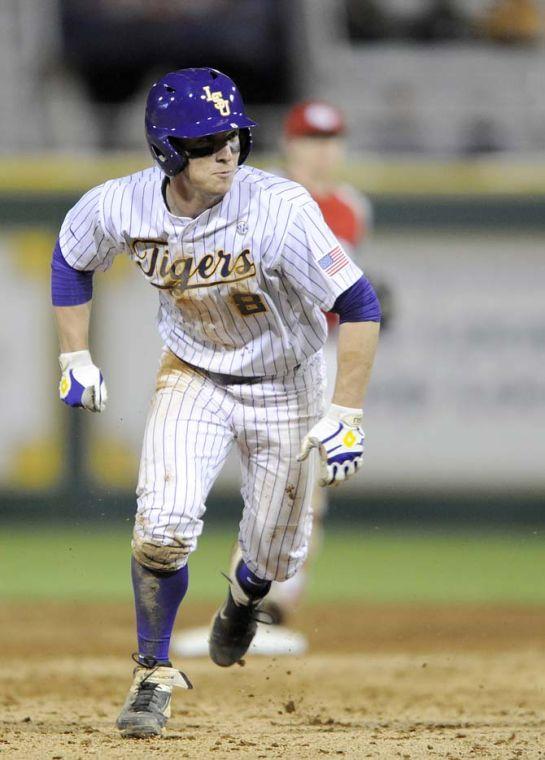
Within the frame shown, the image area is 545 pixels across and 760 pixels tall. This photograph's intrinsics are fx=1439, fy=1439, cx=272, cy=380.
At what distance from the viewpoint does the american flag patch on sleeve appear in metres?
4.25

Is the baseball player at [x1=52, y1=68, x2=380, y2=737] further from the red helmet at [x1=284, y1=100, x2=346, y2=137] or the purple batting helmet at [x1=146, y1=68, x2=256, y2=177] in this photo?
the red helmet at [x1=284, y1=100, x2=346, y2=137]

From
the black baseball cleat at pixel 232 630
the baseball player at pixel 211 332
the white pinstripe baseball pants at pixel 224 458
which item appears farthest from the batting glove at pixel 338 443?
the black baseball cleat at pixel 232 630

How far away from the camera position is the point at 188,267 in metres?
4.34

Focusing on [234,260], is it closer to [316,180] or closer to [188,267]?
[188,267]

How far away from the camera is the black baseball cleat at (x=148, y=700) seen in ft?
14.2

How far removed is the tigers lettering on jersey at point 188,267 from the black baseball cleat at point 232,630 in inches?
54.0

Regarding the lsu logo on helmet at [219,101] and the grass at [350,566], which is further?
the grass at [350,566]

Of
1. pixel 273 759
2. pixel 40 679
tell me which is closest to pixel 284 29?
pixel 40 679

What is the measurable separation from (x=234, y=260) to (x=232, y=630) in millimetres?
1584

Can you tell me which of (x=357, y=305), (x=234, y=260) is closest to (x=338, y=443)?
(x=357, y=305)

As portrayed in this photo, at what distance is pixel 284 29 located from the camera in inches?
544

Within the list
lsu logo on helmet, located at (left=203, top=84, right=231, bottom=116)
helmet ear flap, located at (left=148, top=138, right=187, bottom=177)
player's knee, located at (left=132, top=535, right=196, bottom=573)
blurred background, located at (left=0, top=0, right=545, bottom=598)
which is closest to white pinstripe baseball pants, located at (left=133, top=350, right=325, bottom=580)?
player's knee, located at (left=132, top=535, right=196, bottom=573)

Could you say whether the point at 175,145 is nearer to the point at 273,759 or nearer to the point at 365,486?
the point at 273,759

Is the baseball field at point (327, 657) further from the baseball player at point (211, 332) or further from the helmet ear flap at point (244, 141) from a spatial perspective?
the helmet ear flap at point (244, 141)
